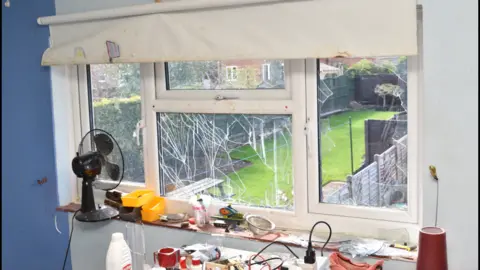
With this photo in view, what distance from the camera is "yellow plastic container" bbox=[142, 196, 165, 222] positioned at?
2.74 metres

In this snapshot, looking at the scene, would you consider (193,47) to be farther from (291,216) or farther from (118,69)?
(291,216)

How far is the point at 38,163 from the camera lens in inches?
116

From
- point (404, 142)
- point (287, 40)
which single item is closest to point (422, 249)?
point (404, 142)

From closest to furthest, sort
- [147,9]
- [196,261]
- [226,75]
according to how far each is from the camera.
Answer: [196,261]
[147,9]
[226,75]

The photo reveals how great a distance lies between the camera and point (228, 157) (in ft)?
8.77

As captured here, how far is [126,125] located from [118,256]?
37.6 inches

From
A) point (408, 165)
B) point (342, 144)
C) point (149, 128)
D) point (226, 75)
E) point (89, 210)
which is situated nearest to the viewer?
point (408, 165)

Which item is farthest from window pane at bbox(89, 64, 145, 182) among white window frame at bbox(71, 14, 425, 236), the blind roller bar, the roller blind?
the blind roller bar

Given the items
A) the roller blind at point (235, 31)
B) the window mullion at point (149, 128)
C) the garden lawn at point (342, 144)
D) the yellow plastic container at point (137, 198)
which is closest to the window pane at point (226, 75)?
the window mullion at point (149, 128)

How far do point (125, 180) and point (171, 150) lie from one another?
37 centimetres

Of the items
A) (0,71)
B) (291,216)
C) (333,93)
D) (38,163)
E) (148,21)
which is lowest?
(291,216)

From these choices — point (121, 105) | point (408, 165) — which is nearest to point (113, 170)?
point (121, 105)

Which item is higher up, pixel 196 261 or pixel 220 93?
pixel 220 93

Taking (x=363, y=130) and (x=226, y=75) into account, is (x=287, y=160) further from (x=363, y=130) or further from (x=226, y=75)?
(x=226, y=75)
